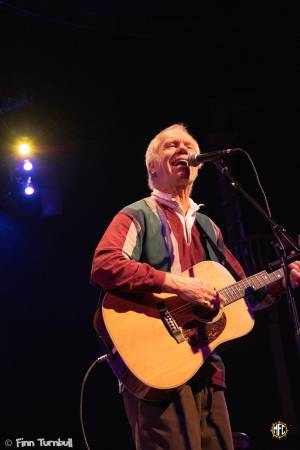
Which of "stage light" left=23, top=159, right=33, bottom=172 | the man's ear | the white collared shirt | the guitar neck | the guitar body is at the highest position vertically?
"stage light" left=23, top=159, right=33, bottom=172

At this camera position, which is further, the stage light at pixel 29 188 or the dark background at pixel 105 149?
the stage light at pixel 29 188

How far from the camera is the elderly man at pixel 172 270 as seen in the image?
234 cm

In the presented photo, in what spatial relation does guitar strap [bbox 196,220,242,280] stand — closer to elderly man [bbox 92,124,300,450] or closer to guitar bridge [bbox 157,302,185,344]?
elderly man [bbox 92,124,300,450]

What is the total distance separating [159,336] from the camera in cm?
245

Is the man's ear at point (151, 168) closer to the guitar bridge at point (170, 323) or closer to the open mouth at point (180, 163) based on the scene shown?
the open mouth at point (180, 163)

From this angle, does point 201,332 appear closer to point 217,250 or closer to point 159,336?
point 159,336

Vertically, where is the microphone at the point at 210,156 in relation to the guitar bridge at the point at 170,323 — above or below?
above

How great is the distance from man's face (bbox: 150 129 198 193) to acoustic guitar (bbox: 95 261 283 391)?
2.32 feet

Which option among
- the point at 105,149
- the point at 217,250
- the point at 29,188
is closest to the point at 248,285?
the point at 217,250

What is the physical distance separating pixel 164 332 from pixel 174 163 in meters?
1.30

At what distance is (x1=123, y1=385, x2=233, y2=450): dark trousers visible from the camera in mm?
2283

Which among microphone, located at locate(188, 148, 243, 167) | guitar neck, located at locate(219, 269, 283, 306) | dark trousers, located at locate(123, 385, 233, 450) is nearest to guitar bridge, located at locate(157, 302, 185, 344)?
dark trousers, located at locate(123, 385, 233, 450)

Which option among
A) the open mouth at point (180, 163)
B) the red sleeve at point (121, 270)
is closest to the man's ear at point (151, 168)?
the open mouth at point (180, 163)

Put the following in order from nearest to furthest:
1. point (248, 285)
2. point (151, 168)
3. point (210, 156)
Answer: point (210, 156) → point (248, 285) → point (151, 168)
